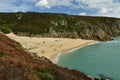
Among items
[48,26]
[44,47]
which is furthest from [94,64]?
[48,26]

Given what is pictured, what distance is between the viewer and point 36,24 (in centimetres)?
13438

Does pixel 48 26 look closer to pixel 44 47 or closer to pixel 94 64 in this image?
pixel 44 47

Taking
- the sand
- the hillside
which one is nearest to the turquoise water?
the sand

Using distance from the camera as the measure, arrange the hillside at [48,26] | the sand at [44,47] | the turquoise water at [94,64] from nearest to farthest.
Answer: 1. the turquoise water at [94,64]
2. the sand at [44,47]
3. the hillside at [48,26]

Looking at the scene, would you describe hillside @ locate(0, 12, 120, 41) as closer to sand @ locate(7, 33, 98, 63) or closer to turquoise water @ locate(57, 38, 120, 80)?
sand @ locate(7, 33, 98, 63)

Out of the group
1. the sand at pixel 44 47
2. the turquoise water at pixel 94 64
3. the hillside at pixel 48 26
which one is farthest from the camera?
the hillside at pixel 48 26

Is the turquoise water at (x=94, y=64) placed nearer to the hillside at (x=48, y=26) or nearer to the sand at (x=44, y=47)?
the sand at (x=44, y=47)

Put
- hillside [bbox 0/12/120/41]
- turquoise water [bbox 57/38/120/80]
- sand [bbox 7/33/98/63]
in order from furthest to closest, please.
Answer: hillside [bbox 0/12/120/41]
sand [bbox 7/33/98/63]
turquoise water [bbox 57/38/120/80]

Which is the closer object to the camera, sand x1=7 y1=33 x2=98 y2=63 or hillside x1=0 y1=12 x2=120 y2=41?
sand x1=7 y1=33 x2=98 y2=63

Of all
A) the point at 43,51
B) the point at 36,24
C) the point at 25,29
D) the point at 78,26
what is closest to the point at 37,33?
the point at 25,29

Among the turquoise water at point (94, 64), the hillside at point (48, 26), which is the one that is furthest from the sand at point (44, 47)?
the hillside at point (48, 26)

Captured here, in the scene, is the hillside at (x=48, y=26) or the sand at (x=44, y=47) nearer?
the sand at (x=44, y=47)

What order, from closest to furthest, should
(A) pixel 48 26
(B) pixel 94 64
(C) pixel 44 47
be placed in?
1. (B) pixel 94 64
2. (C) pixel 44 47
3. (A) pixel 48 26

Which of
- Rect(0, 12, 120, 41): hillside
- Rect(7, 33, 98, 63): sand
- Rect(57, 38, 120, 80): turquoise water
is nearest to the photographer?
Rect(57, 38, 120, 80): turquoise water
